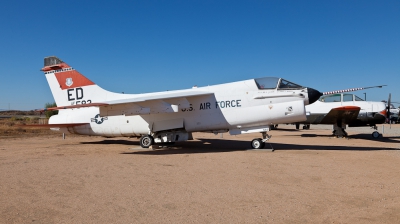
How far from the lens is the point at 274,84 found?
11891 mm

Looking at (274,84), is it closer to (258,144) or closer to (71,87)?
(258,144)

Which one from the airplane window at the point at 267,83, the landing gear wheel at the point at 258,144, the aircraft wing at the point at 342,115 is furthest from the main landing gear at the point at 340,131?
the airplane window at the point at 267,83

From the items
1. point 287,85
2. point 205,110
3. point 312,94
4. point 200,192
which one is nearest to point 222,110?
point 205,110

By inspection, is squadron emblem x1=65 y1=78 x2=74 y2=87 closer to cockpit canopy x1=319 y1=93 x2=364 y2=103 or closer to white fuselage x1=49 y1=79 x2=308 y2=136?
white fuselage x1=49 y1=79 x2=308 y2=136

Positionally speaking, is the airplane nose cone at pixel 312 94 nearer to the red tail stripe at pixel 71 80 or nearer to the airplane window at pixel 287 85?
the airplane window at pixel 287 85

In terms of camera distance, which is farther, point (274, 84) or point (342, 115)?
point (342, 115)

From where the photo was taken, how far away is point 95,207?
4.48 meters

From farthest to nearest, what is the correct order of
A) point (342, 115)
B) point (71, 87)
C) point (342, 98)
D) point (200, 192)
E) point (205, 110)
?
point (342, 98)
point (342, 115)
point (71, 87)
point (205, 110)
point (200, 192)

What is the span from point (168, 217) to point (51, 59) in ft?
43.6

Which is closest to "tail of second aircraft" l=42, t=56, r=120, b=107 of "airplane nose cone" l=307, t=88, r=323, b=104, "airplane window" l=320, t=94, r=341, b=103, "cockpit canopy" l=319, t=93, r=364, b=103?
"airplane nose cone" l=307, t=88, r=323, b=104

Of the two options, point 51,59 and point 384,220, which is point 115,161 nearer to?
point 384,220

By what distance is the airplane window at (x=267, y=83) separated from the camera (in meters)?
11.9

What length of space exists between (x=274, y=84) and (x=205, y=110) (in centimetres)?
310

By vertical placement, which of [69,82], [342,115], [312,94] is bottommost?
[342,115]
